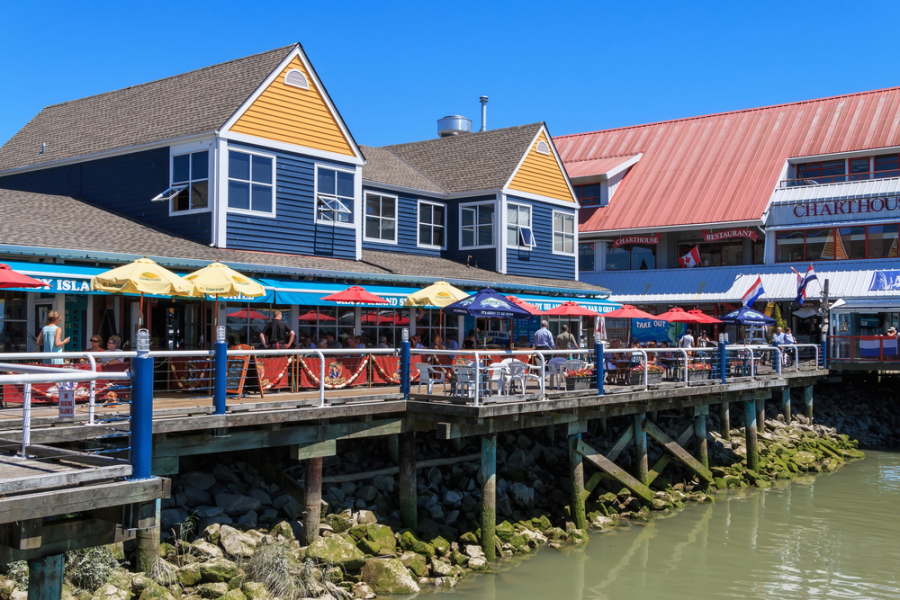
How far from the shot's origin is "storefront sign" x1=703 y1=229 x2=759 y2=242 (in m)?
34.4

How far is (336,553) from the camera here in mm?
12898

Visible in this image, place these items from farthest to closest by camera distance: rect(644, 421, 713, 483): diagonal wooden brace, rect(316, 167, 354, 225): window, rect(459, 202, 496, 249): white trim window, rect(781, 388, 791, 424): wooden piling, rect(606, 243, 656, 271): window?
rect(606, 243, 656, 271): window, rect(459, 202, 496, 249): white trim window, rect(781, 388, 791, 424): wooden piling, rect(316, 167, 354, 225): window, rect(644, 421, 713, 483): diagonal wooden brace

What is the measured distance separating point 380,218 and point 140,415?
1791cm

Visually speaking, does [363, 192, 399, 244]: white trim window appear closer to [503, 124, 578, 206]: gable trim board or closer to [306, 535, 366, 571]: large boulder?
[503, 124, 578, 206]: gable trim board

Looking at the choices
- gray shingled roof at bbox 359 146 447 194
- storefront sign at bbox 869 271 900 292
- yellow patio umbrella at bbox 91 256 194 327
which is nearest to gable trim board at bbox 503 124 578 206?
gray shingled roof at bbox 359 146 447 194

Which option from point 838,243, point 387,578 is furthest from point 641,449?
point 838,243

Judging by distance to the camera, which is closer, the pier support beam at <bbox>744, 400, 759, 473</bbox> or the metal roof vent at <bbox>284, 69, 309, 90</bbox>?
the metal roof vent at <bbox>284, 69, 309, 90</bbox>

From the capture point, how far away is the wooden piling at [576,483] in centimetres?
1666

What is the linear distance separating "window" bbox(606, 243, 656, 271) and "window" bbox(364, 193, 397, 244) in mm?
14670

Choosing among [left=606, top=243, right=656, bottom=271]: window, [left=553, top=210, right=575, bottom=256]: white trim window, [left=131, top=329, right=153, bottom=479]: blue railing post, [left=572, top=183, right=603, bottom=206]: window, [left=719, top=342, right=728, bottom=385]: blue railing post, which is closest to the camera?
[left=131, top=329, right=153, bottom=479]: blue railing post

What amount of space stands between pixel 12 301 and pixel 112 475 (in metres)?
10.6

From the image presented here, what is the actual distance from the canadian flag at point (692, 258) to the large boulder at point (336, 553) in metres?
26.0

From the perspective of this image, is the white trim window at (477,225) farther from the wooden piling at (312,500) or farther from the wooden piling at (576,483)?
the wooden piling at (312,500)

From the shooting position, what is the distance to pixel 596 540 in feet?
53.6
